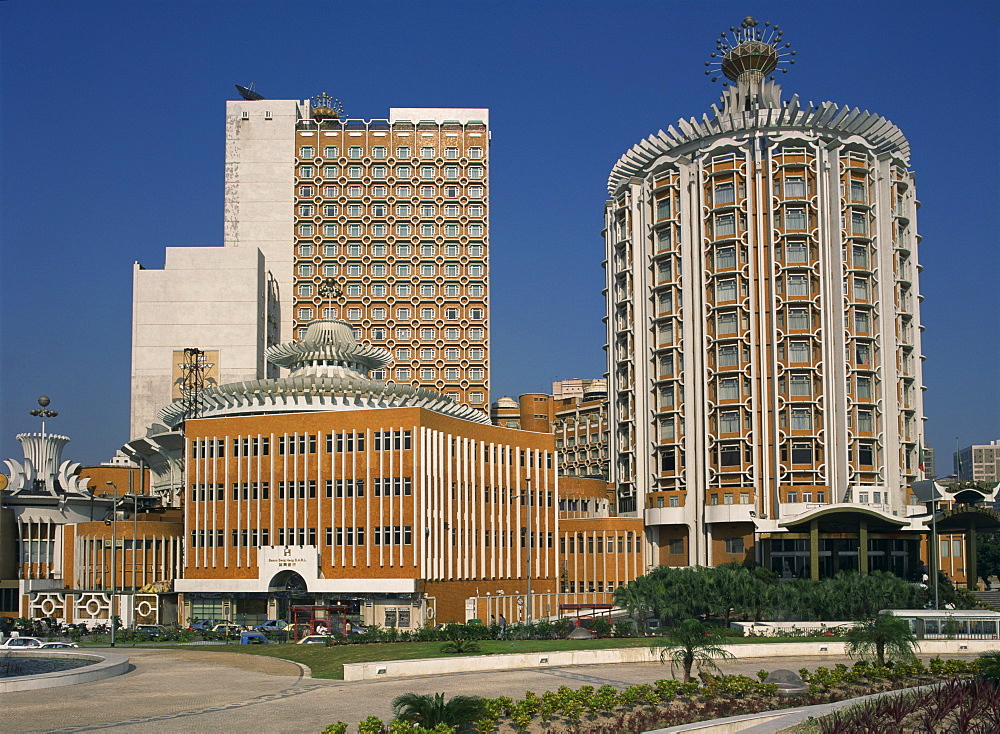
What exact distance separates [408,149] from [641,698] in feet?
435

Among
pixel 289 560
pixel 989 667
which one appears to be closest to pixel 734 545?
pixel 289 560

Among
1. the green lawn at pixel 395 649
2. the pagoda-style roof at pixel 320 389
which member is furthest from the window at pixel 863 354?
the green lawn at pixel 395 649

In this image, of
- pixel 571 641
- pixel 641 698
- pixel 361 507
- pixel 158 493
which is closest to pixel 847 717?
pixel 641 698

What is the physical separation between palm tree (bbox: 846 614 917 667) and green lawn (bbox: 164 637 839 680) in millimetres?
7406

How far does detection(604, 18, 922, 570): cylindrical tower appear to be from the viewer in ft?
335

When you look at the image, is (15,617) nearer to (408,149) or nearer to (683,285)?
(683,285)

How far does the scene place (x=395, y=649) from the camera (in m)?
56.3

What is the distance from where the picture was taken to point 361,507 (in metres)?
84.8

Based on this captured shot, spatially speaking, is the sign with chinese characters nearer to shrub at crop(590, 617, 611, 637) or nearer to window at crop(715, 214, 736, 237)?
shrub at crop(590, 617, 611, 637)

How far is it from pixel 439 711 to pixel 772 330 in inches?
3096

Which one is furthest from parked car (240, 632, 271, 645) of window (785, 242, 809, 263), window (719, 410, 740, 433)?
window (785, 242, 809, 263)

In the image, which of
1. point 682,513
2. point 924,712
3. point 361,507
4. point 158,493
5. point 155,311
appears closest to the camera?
point 924,712

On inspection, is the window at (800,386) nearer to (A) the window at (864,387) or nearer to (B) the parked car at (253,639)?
(A) the window at (864,387)

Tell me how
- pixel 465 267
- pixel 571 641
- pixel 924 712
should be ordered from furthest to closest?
pixel 465 267
pixel 571 641
pixel 924 712
